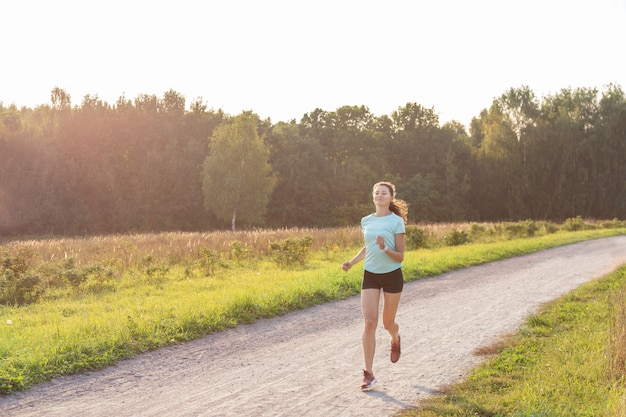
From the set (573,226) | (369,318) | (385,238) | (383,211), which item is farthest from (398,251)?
(573,226)

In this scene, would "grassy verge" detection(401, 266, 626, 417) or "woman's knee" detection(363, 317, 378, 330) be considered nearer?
"grassy verge" detection(401, 266, 626, 417)

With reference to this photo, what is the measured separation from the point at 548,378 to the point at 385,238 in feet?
7.80

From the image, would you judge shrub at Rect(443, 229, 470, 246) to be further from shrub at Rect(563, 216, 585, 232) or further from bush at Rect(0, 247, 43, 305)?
bush at Rect(0, 247, 43, 305)

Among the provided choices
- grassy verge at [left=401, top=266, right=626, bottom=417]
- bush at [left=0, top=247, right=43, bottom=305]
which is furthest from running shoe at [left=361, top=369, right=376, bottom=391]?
bush at [left=0, top=247, right=43, bottom=305]

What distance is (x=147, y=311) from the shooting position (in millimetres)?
10117

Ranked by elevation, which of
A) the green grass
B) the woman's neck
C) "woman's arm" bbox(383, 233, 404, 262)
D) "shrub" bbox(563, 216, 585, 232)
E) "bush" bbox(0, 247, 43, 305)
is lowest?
"shrub" bbox(563, 216, 585, 232)

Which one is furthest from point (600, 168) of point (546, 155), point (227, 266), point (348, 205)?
point (227, 266)

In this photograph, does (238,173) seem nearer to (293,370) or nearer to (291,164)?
(291,164)

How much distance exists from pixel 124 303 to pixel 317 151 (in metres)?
51.7

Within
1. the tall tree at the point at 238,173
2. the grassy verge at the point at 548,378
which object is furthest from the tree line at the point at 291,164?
the grassy verge at the point at 548,378

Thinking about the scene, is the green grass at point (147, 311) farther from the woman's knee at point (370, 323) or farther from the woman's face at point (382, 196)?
the woman's face at point (382, 196)

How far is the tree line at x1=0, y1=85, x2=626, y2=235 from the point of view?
48.8 m

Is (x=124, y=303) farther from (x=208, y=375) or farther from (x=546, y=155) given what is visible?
(x=546, y=155)

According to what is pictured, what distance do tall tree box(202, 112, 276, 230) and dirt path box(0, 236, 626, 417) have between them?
35888 millimetres
